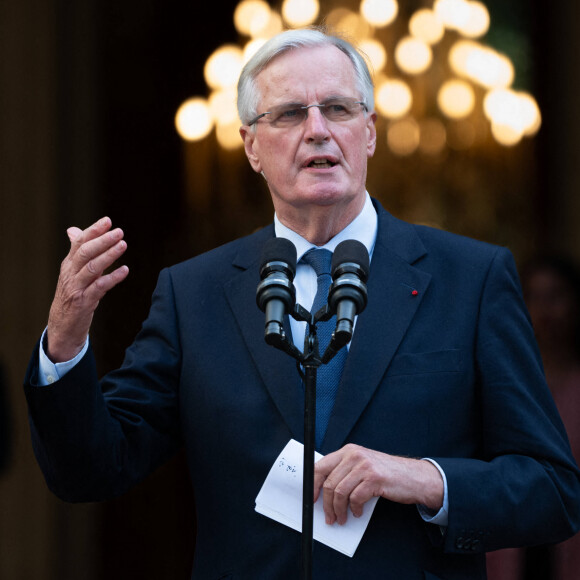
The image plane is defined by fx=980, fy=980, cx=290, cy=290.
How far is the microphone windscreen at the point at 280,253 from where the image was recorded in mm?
1871

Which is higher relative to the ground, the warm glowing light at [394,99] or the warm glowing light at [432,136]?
the warm glowing light at [394,99]

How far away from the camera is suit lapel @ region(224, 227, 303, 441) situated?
7.66ft

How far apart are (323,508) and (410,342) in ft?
1.54

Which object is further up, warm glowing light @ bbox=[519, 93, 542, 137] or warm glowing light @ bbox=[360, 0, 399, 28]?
warm glowing light @ bbox=[360, 0, 399, 28]

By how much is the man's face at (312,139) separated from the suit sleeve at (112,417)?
1.42 feet

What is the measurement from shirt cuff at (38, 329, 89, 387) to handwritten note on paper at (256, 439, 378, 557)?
1.68 feet

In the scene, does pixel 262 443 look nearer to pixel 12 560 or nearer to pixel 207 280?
pixel 207 280

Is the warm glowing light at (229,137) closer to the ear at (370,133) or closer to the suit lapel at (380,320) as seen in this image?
the ear at (370,133)

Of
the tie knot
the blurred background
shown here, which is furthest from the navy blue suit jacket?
the blurred background

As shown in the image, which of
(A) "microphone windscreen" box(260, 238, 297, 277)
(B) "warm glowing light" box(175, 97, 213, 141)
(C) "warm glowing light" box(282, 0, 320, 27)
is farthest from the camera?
(C) "warm glowing light" box(282, 0, 320, 27)

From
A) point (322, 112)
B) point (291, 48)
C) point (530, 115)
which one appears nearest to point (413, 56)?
point (530, 115)

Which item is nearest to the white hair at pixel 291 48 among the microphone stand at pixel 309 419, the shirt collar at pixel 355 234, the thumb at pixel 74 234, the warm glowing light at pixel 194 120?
the shirt collar at pixel 355 234

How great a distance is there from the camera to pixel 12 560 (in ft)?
16.3

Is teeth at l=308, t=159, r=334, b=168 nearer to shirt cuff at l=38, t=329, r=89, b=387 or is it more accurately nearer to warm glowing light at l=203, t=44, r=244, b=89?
shirt cuff at l=38, t=329, r=89, b=387
